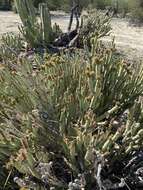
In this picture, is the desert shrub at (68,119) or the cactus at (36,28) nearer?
the desert shrub at (68,119)

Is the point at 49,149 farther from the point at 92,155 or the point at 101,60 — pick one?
the point at 101,60

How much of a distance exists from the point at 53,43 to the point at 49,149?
5833 mm

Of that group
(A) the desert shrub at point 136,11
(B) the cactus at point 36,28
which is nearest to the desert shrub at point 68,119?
(B) the cactus at point 36,28

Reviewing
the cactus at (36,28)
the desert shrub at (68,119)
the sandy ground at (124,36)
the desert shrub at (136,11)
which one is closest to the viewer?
the desert shrub at (68,119)

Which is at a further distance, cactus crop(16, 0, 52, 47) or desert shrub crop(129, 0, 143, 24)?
desert shrub crop(129, 0, 143, 24)

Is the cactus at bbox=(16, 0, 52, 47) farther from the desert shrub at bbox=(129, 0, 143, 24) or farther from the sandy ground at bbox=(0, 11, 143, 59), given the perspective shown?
the desert shrub at bbox=(129, 0, 143, 24)

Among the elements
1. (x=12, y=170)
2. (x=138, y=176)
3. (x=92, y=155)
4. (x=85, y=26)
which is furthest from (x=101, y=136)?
(x=85, y=26)

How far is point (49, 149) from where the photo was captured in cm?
393

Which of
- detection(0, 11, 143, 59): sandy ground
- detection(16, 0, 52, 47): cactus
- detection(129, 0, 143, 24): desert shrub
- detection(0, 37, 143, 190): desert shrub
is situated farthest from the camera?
detection(129, 0, 143, 24): desert shrub

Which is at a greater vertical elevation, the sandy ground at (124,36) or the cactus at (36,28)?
the cactus at (36,28)

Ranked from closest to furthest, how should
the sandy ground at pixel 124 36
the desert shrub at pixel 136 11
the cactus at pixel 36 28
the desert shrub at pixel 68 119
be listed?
the desert shrub at pixel 68 119 < the cactus at pixel 36 28 < the sandy ground at pixel 124 36 < the desert shrub at pixel 136 11

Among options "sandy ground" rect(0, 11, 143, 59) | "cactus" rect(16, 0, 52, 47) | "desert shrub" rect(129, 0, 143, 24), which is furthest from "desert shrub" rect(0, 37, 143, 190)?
"desert shrub" rect(129, 0, 143, 24)

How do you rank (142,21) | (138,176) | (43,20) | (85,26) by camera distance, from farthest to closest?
(142,21), (85,26), (43,20), (138,176)

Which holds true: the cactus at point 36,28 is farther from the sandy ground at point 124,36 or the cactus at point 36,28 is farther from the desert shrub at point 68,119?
the desert shrub at point 68,119
